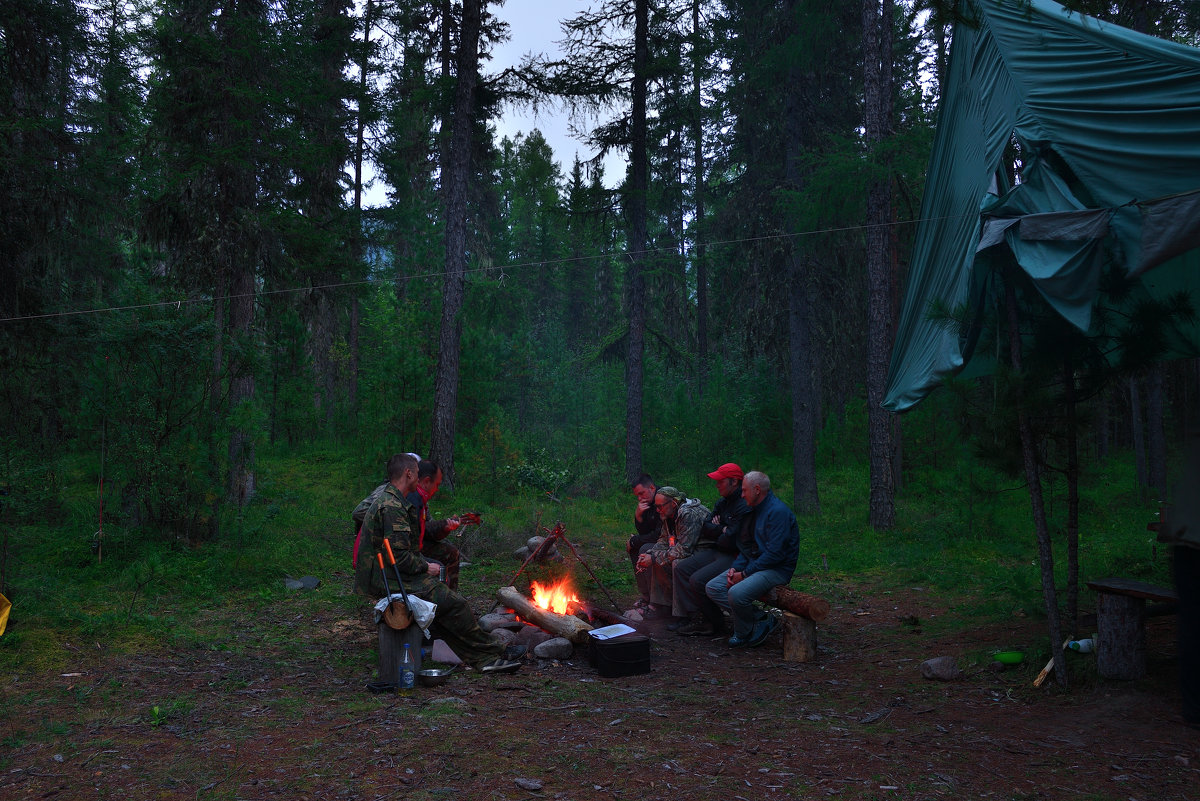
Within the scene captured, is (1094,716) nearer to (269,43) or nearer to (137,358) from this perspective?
(137,358)

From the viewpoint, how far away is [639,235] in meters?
16.8

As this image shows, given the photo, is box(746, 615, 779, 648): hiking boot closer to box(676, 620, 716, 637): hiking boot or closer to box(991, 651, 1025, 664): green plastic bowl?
box(676, 620, 716, 637): hiking boot

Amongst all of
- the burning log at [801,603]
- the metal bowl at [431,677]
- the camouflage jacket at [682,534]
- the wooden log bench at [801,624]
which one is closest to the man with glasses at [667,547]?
the camouflage jacket at [682,534]

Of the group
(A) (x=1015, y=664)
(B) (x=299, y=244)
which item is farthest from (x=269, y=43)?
(A) (x=1015, y=664)

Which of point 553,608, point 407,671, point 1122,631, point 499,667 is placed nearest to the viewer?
point 1122,631

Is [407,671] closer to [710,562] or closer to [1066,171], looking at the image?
[710,562]

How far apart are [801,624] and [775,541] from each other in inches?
31.5

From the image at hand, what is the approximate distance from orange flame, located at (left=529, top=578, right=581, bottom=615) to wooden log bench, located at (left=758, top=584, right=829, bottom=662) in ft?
7.97

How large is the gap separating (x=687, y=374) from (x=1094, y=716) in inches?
741

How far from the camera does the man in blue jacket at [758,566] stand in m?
7.16

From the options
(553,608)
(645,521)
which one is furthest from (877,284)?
(553,608)

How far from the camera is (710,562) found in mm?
→ 7973

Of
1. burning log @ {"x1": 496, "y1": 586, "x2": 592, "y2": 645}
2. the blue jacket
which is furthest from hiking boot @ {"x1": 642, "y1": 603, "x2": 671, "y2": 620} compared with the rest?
the blue jacket

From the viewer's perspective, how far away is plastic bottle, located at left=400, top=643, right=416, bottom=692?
5910mm
